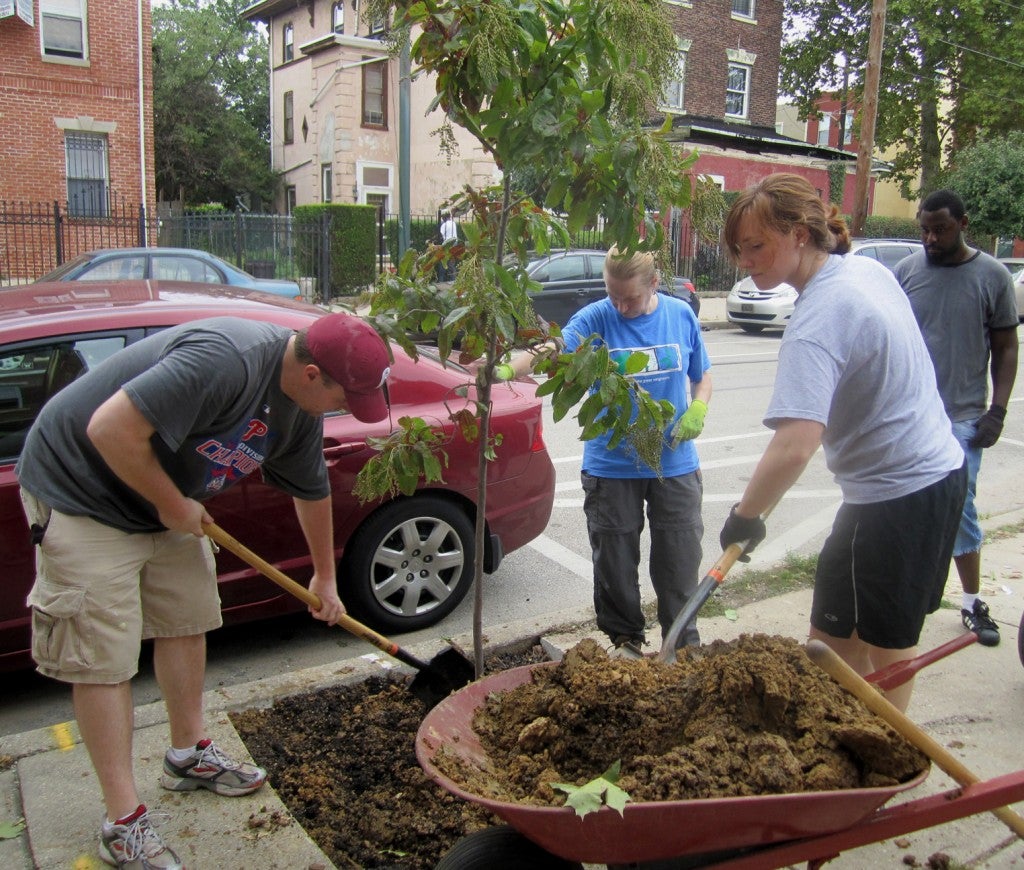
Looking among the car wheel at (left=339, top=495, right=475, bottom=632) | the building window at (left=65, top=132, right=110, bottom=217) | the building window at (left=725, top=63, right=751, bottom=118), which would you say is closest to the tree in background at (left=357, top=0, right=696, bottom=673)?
the car wheel at (left=339, top=495, right=475, bottom=632)

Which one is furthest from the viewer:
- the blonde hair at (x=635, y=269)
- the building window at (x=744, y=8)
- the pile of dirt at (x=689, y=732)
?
the building window at (x=744, y=8)

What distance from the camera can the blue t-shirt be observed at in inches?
149

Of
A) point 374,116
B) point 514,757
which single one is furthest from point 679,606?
point 374,116

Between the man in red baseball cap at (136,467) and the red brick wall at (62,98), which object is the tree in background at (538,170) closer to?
the man in red baseball cap at (136,467)

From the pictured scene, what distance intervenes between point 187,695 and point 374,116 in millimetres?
31357

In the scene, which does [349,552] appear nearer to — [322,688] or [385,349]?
[322,688]

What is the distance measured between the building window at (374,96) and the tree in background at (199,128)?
7176mm

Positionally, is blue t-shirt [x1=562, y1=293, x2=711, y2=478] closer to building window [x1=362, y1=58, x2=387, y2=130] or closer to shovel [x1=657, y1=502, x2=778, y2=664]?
shovel [x1=657, y1=502, x2=778, y2=664]

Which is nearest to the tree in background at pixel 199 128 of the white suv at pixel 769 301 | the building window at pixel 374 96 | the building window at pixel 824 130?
the building window at pixel 374 96

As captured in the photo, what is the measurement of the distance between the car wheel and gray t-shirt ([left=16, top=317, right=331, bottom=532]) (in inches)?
64.2

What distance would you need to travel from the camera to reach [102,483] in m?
2.65

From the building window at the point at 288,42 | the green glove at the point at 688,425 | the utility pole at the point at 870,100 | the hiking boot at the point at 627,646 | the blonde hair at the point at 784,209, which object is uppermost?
the building window at the point at 288,42

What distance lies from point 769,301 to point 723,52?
16.4m

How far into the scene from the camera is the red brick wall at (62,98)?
66.8ft
